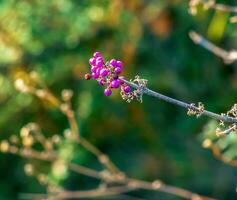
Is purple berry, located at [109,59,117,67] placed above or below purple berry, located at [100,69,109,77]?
above

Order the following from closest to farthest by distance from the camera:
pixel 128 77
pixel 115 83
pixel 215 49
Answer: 1. pixel 115 83
2. pixel 215 49
3. pixel 128 77

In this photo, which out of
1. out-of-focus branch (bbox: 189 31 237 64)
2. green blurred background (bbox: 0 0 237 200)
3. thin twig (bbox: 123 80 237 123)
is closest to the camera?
thin twig (bbox: 123 80 237 123)

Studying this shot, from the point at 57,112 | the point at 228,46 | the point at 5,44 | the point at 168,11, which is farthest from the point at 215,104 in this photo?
the point at 5,44

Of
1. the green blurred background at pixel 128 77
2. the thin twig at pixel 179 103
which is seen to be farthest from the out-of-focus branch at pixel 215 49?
the green blurred background at pixel 128 77

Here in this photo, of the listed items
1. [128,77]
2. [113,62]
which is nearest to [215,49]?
[113,62]

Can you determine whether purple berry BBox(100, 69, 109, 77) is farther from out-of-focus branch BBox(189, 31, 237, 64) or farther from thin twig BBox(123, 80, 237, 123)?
out-of-focus branch BBox(189, 31, 237, 64)

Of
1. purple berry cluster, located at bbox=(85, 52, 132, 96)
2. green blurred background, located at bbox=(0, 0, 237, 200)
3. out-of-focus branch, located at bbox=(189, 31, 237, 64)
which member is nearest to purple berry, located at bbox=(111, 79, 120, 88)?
purple berry cluster, located at bbox=(85, 52, 132, 96)

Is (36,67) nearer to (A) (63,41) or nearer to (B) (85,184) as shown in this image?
(A) (63,41)

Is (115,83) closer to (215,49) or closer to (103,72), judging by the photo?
(103,72)
